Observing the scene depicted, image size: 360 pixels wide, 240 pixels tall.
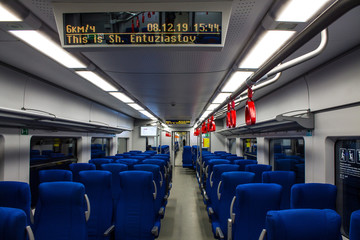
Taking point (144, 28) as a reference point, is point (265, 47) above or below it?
above

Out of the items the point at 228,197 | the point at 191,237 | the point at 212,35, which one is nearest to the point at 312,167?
the point at 228,197

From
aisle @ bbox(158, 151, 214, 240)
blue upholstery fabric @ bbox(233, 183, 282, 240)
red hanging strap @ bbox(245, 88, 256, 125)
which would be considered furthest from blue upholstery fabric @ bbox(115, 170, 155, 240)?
red hanging strap @ bbox(245, 88, 256, 125)

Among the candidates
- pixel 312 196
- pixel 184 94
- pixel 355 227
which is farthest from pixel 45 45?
pixel 184 94

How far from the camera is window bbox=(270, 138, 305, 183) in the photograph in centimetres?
485

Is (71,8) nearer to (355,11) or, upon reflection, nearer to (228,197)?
(355,11)

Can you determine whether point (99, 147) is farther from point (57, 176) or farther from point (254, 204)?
point (254, 204)

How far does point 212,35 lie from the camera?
6.25 ft

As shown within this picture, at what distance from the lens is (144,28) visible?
1.92 meters

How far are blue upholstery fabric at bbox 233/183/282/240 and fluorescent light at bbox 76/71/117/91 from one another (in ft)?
10.0

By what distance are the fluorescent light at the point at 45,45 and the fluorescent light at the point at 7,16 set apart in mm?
271

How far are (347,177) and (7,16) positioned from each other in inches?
183

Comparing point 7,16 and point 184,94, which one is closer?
point 7,16

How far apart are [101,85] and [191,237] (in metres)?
3.53

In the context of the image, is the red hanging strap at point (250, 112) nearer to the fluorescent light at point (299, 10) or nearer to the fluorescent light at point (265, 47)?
the fluorescent light at point (265, 47)
